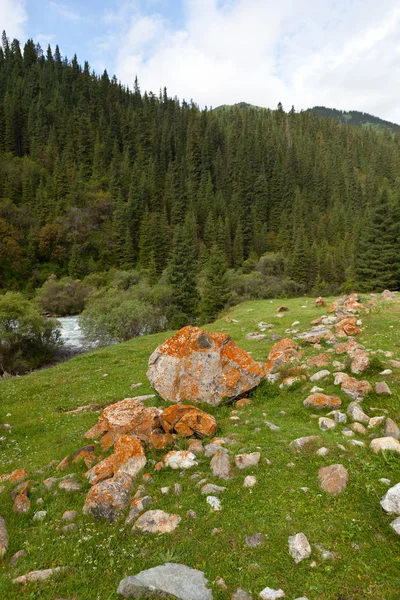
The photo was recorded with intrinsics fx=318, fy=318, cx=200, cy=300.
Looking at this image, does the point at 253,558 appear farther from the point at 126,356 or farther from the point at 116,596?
the point at 126,356

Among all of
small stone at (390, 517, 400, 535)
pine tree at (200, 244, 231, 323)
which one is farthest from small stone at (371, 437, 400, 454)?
pine tree at (200, 244, 231, 323)

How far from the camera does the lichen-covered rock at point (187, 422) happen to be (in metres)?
9.14

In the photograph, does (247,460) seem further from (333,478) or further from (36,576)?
(36,576)

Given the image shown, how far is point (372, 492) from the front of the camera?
19.6 ft

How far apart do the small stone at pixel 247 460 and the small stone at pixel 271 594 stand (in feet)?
9.28

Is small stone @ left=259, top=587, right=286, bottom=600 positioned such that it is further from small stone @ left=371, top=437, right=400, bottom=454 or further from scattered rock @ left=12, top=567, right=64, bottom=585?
small stone @ left=371, top=437, right=400, bottom=454

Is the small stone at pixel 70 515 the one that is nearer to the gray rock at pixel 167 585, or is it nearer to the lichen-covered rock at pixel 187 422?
the gray rock at pixel 167 585

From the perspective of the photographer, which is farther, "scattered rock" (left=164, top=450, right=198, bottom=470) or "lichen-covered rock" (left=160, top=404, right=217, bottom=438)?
"lichen-covered rock" (left=160, top=404, right=217, bottom=438)

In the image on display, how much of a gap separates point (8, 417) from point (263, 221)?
4698 inches

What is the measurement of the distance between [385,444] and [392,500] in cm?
182

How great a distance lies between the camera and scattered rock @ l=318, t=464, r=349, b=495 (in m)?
6.21

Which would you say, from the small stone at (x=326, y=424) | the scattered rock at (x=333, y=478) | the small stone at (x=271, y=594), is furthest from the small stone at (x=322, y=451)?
the small stone at (x=271, y=594)

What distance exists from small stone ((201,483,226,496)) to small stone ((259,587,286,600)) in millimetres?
2241

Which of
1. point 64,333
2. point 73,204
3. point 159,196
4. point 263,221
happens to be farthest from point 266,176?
point 64,333
